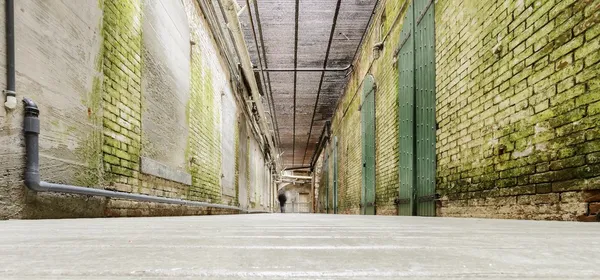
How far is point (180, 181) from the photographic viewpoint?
529 centimetres

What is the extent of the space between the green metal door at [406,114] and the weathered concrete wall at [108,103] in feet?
10.6

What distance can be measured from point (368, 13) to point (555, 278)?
7.35 metres

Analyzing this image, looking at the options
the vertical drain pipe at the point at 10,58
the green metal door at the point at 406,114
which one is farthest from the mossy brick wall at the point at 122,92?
the green metal door at the point at 406,114

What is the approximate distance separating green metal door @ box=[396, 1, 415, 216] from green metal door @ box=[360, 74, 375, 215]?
6.44 feet

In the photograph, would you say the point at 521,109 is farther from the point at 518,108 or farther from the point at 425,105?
the point at 425,105

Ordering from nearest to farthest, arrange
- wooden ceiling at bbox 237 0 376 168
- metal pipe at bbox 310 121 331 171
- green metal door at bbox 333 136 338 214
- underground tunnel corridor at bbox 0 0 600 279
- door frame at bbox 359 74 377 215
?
underground tunnel corridor at bbox 0 0 600 279 → wooden ceiling at bbox 237 0 376 168 → door frame at bbox 359 74 377 215 → green metal door at bbox 333 136 338 214 → metal pipe at bbox 310 121 331 171

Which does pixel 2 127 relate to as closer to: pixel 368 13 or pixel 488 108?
pixel 488 108

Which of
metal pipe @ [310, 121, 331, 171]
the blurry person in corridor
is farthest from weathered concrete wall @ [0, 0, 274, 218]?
the blurry person in corridor

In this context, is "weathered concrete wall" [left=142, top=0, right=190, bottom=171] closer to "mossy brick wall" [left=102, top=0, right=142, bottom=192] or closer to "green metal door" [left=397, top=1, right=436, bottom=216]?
"mossy brick wall" [left=102, top=0, right=142, bottom=192]

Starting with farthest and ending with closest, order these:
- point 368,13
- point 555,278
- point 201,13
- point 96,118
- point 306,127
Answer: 1. point 306,127
2. point 368,13
3. point 201,13
4. point 96,118
5. point 555,278

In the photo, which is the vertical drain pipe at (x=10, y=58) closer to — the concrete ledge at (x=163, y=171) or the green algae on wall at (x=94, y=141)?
the green algae on wall at (x=94, y=141)

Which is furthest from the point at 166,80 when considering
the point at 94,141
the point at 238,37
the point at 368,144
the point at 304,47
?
the point at 368,144

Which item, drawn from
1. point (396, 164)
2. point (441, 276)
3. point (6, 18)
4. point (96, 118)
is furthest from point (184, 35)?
point (441, 276)

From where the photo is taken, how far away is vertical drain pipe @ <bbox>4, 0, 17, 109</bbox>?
7.47ft
